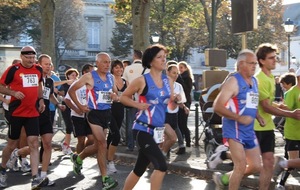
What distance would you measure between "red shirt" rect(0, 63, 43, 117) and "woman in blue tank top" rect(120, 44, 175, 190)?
225 cm

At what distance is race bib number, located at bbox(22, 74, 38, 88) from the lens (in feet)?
29.6

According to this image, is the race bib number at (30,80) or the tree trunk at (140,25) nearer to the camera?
the race bib number at (30,80)

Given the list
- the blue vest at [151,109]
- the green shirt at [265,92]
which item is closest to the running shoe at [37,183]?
the blue vest at [151,109]

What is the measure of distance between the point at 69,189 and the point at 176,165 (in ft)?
8.01

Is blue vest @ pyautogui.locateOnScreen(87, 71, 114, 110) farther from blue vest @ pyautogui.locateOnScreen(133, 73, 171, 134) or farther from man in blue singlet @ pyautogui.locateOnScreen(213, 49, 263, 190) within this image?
man in blue singlet @ pyautogui.locateOnScreen(213, 49, 263, 190)

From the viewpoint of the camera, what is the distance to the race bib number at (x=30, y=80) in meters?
9.03

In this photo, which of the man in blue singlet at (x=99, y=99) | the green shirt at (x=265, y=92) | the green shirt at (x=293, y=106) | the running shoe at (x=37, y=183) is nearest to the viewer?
the green shirt at (x=265, y=92)

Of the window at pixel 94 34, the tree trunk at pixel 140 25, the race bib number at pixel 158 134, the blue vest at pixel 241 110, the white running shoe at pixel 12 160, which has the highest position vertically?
the window at pixel 94 34

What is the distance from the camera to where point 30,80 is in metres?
9.07

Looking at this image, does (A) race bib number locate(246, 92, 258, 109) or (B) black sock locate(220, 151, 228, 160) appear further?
(B) black sock locate(220, 151, 228, 160)

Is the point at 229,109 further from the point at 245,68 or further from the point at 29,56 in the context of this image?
the point at 29,56

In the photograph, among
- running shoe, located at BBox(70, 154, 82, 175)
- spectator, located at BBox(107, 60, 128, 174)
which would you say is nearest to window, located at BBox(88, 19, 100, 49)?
spectator, located at BBox(107, 60, 128, 174)

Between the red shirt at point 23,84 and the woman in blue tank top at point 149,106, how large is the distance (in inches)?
88.6

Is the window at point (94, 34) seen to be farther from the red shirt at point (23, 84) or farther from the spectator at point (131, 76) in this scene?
the red shirt at point (23, 84)
